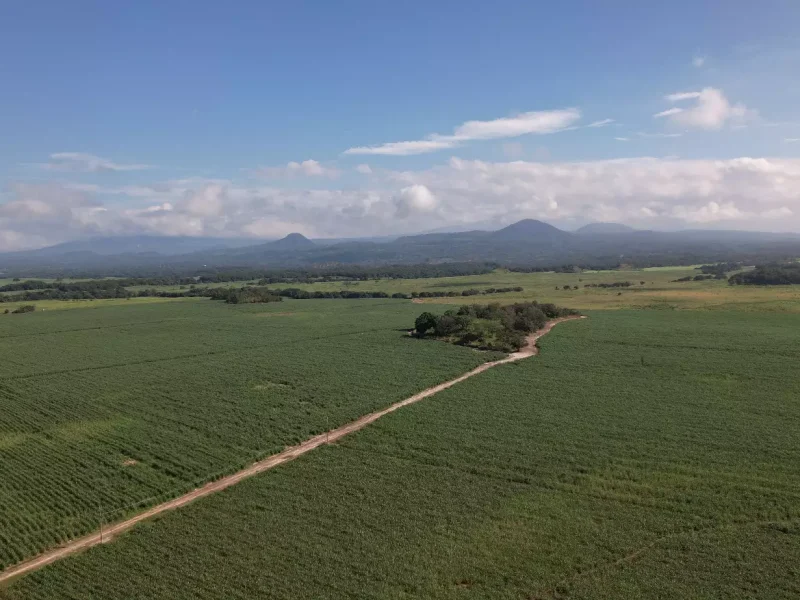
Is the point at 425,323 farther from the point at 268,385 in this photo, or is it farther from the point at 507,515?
the point at 507,515

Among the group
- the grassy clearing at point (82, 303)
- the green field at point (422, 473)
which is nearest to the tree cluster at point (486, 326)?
the green field at point (422, 473)

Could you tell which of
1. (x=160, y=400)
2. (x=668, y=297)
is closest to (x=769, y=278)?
(x=668, y=297)

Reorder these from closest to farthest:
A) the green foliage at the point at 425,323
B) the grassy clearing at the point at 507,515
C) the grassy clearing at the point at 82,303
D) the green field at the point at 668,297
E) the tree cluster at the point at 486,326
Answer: the grassy clearing at the point at 507,515, the tree cluster at the point at 486,326, the green foliage at the point at 425,323, the green field at the point at 668,297, the grassy clearing at the point at 82,303

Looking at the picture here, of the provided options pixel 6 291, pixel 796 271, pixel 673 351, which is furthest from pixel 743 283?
pixel 6 291

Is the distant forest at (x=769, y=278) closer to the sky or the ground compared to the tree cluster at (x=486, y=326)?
closer to the sky

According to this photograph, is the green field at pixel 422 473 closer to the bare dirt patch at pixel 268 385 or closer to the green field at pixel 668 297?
the bare dirt patch at pixel 268 385

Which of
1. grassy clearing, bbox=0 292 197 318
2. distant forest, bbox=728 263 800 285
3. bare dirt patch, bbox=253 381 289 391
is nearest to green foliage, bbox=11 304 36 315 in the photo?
grassy clearing, bbox=0 292 197 318

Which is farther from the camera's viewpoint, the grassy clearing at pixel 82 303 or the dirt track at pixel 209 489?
the grassy clearing at pixel 82 303
